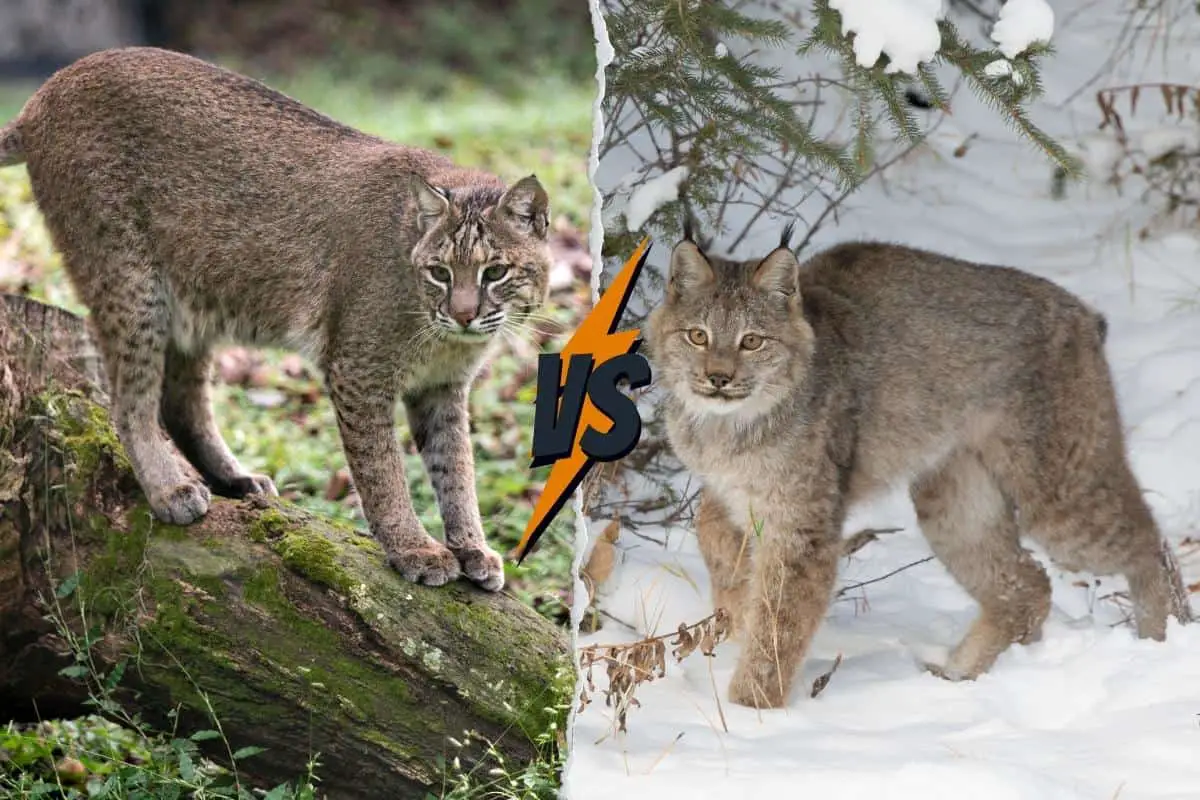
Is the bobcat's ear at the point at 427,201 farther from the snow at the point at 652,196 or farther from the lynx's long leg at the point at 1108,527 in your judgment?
the lynx's long leg at the point at 1108,527

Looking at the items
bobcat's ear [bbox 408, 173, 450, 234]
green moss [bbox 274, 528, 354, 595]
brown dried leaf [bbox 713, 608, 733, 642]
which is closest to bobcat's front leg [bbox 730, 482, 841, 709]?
brown dried leaf [bbox 713, 608, 733, 642]

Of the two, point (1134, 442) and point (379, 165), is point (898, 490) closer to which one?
point (1134, 442)

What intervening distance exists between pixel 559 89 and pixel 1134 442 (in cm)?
300

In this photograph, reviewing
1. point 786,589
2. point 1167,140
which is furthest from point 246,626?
point 1167,140

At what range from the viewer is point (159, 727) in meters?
3.74

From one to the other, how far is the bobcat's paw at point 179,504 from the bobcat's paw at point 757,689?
150 centimetres

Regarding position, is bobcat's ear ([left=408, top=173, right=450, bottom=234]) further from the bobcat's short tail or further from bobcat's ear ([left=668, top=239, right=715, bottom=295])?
the bobcat's short tail

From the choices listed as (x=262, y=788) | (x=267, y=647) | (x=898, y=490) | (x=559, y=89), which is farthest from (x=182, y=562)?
(x=559, y=89)

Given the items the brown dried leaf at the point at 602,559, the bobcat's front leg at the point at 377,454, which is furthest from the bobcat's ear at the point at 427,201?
the brown dried leaf at the point at 602,559

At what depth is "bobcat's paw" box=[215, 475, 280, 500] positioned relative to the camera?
409cm

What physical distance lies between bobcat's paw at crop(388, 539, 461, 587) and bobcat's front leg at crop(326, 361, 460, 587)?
0.01 metres

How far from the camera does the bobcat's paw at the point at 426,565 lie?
11.8 feet

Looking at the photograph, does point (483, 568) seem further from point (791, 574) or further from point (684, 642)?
point (791, 574)

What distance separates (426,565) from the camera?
3.61 metres
